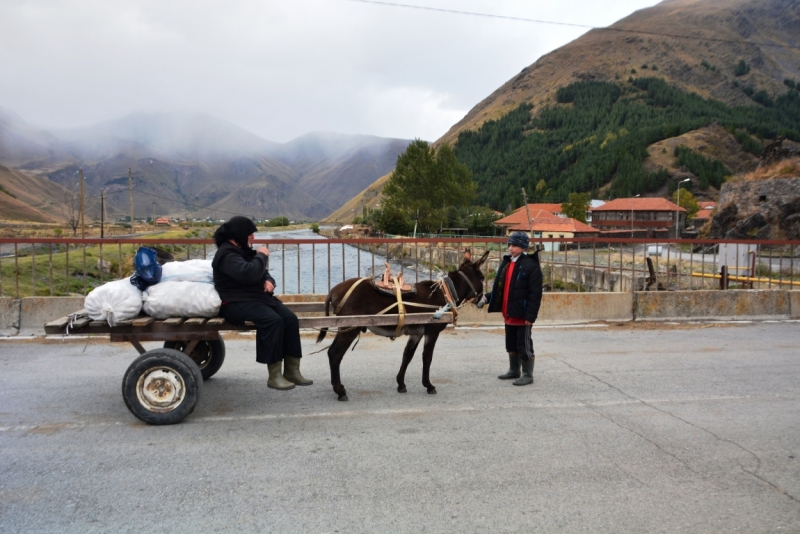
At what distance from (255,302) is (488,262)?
8080 millimetres

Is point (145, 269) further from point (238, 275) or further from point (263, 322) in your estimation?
point (263, 322)

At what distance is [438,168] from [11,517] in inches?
3327

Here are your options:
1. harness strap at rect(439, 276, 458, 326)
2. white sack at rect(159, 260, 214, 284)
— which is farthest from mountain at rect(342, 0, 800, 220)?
white sack at rect(159, 260, 214, 284)

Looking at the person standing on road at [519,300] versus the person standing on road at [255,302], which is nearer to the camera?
the person standing on road at [255,302]

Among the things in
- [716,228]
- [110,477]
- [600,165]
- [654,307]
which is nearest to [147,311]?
[110,477]

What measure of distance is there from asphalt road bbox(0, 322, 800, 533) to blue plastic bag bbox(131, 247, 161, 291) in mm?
1365

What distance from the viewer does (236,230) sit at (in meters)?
5.52

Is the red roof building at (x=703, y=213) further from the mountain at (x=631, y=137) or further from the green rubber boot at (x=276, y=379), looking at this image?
the green rubber boot at (x=276, y=379)

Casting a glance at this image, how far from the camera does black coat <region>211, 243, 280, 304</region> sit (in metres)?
5.41

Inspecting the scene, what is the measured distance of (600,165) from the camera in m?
136

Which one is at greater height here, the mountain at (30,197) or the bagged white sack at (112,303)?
the mountain at (30,197)

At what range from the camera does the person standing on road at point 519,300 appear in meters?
6.88

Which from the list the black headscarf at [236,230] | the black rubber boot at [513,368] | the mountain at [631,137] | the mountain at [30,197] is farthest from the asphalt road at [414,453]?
the mountain at [631,137]

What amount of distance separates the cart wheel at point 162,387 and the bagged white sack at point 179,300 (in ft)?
1.43
